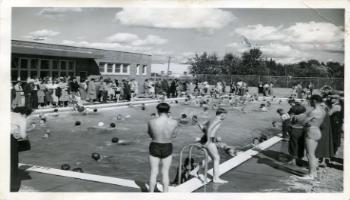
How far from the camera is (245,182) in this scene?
6730mm

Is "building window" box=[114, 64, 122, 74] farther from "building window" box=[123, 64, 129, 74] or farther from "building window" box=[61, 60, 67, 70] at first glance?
"building window" box=[61, 60, 67, 70]

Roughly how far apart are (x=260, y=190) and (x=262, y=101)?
41.2 feet

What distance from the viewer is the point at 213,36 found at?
8.60 m

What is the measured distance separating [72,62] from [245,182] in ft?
31.8

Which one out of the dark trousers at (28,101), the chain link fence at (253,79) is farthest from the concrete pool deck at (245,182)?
the chain link fence at (253,79)

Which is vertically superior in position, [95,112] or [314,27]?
[314,27]

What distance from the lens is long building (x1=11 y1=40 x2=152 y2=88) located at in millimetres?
10750

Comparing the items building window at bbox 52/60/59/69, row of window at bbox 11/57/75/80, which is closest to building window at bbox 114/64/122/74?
row of window at bbox 11/57/75/80

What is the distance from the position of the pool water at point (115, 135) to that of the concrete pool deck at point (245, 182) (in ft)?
Result: 2.27

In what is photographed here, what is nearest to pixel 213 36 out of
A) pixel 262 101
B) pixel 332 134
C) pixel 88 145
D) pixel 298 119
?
pixel 298 119

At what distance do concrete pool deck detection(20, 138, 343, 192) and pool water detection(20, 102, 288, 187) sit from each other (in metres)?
0.69

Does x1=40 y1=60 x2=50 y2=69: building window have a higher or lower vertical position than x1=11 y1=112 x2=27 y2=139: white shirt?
higher

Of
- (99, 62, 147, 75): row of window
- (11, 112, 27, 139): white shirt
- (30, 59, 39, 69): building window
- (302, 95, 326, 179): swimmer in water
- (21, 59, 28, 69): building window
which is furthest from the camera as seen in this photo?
(99, 62, 147, 75): row of window
